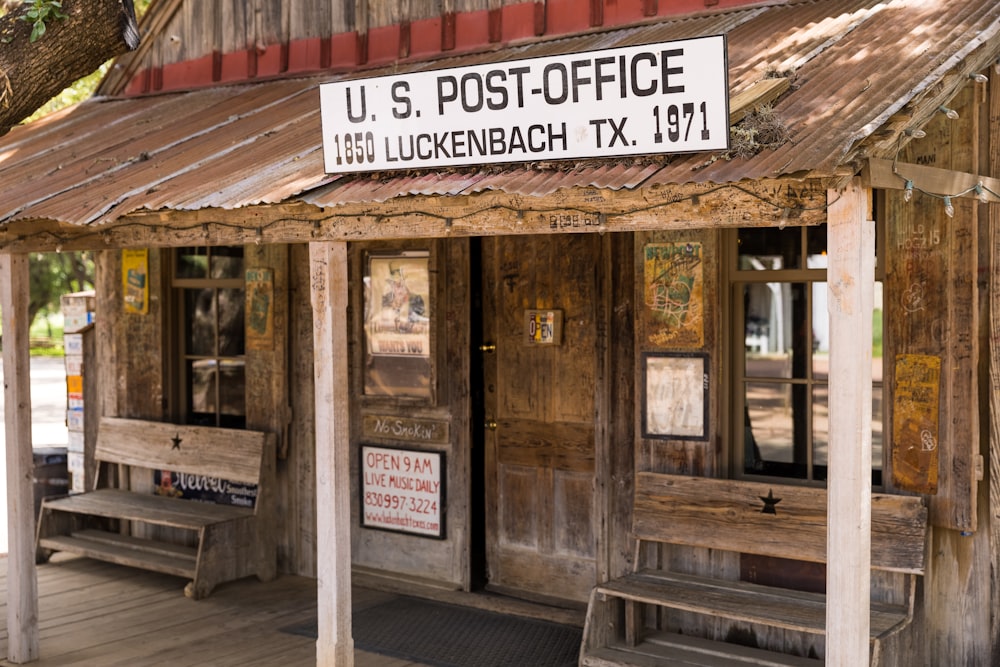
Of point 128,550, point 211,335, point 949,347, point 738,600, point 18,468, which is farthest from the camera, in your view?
point 211,335

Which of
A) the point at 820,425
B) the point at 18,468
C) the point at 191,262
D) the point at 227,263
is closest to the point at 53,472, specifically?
the point at 191,262

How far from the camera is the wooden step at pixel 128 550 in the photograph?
8109mm

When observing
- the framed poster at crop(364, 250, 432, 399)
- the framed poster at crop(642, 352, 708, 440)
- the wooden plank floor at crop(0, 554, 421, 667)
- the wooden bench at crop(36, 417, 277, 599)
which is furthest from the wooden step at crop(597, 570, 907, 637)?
the wooden bench at crop(36, 417, 277, 599)

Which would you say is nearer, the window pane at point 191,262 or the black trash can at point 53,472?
→ the window pane at point 191,262

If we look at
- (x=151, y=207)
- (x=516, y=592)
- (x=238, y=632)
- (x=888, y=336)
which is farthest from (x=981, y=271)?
(x=238, y=632)

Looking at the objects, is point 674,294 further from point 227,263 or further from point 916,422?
point 227,263

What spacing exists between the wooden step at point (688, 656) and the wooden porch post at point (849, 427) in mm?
1917

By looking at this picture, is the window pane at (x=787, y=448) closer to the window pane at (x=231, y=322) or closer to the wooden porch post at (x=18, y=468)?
the window pane at (x=231, y=322)

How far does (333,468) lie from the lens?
19.1 ft

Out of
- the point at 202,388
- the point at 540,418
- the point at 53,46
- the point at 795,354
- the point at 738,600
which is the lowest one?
the point at 738,600

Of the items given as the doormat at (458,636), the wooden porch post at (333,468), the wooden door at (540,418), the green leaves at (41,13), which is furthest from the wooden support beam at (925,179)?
the green leaves at (41,13)

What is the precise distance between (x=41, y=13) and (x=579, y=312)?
347 cm

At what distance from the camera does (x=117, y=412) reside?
926 centimetres

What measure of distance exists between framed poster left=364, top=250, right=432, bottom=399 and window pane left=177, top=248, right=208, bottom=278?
66.7 inches
